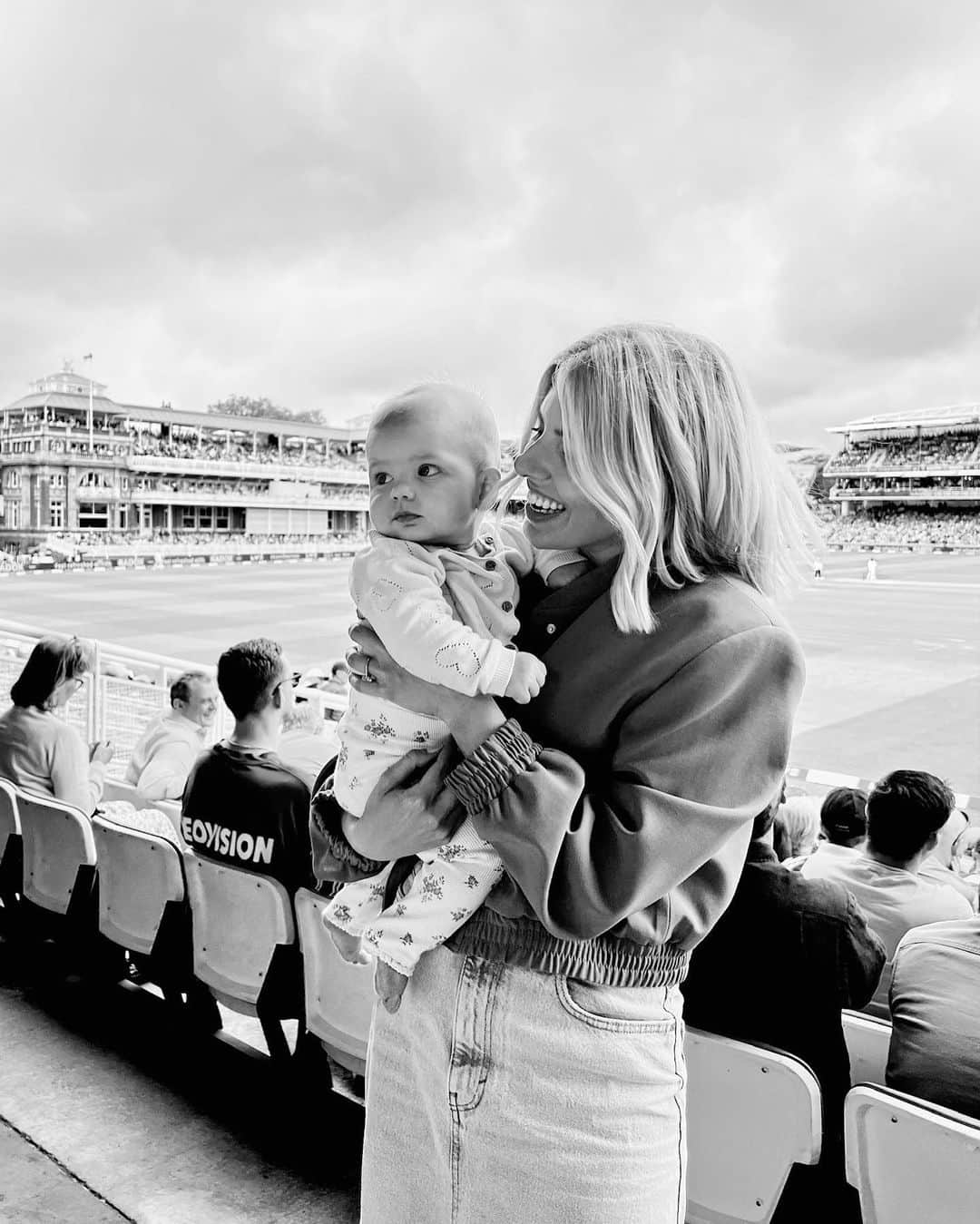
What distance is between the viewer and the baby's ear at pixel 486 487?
137 cm

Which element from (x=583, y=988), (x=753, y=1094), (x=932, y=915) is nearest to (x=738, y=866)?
(x=583, y=988)

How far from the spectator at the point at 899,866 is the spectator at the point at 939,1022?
2.13 feet

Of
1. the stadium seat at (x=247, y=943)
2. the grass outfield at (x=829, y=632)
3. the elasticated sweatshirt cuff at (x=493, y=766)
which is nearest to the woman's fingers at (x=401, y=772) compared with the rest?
the elasticated sweatshirt cuff at (x=493, y=766)

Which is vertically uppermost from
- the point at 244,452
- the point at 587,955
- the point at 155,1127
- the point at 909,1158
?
the point at 244,452

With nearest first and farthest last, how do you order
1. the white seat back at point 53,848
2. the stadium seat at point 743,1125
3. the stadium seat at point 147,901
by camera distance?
the stadium seat at point 743,1125, the stadium seat at point 147,901, the white seat back at point 53,848

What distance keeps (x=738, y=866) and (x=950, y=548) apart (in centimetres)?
7381

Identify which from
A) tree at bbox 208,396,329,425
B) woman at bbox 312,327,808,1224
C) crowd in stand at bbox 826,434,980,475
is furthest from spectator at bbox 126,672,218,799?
tree at bbox 208,396,329,425

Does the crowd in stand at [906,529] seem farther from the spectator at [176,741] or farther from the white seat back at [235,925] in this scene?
the white seat back at [235,925]

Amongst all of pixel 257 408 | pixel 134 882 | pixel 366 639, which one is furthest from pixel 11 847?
pixel 257 408

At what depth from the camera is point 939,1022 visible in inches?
56.4

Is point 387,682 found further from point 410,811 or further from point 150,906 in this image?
point 150,906

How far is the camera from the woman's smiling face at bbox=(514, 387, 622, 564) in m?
1.18

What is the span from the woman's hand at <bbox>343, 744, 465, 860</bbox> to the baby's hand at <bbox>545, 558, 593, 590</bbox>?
245 millimetres

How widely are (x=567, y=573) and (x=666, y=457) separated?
0.21 meters
